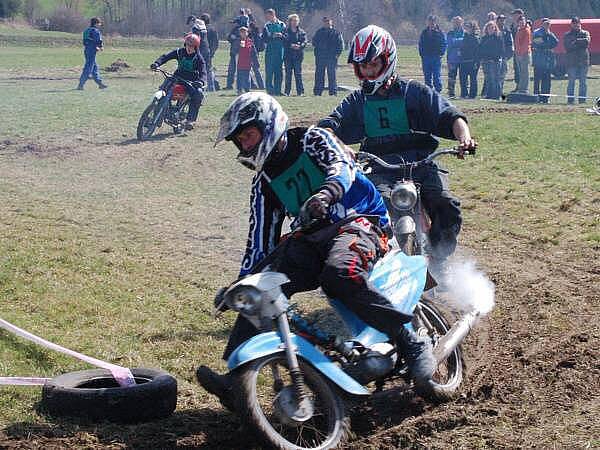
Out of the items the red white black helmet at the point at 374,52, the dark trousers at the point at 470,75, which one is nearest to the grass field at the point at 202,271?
the red white black helmet at the point at 374,52

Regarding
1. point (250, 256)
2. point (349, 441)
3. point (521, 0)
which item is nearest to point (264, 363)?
point (349, 441)

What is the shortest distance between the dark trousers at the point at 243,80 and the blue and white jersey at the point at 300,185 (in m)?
21.6

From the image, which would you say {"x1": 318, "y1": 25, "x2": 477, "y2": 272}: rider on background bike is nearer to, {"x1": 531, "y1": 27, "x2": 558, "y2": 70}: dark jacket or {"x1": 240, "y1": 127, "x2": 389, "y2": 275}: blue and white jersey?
{"x1": 240, "y1": 127, "x2": 389, "y2": 275}: blue and white jersey

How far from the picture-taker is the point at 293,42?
2636 centimetres

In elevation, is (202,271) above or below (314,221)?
below

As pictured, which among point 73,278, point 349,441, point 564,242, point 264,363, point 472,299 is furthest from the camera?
point 564,242

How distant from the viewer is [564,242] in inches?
387

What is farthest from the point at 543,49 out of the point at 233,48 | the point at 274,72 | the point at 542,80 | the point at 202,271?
the point at 202,271

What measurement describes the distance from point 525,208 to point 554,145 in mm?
5062

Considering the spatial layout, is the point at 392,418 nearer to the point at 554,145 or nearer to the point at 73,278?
the point at 73,278

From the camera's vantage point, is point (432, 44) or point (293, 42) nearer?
point (432, 44)

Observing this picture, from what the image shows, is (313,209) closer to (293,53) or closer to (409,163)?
(409,163)

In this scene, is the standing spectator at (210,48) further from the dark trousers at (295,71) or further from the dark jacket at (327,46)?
the dark jacket at (327,46)

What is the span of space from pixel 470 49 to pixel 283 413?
2286 centimetres
